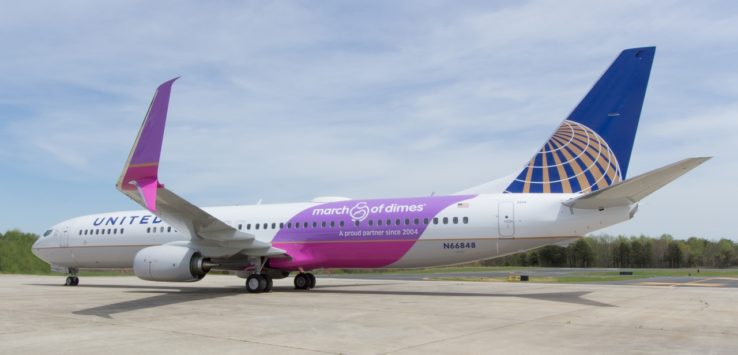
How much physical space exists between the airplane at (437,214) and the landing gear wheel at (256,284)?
1.2 inches

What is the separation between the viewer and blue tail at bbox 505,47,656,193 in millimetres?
15430

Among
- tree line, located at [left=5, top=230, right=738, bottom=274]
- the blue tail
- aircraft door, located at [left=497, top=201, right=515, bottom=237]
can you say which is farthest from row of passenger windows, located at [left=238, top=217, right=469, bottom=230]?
tree line, located at [left=5, top=230, right=738, bottom=274]

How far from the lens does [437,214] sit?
651 inches

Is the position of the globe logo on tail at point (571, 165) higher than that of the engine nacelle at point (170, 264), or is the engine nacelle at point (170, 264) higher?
the globe logo on tail at point (571, 165)

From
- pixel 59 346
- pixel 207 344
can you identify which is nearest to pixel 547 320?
pixel 207 344

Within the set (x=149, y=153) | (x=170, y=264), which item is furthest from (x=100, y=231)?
(x=149, y=153)

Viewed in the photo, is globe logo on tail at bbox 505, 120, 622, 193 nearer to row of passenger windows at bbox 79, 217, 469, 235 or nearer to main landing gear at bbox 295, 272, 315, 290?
row of passenger windows at bbox 79, 217, 469, 235

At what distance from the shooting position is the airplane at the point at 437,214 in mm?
14383

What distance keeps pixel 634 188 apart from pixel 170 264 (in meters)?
11.8

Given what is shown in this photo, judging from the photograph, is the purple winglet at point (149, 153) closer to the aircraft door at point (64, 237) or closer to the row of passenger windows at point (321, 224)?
the row of passenger windows at point (321, 224)

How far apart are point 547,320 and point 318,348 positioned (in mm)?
4658

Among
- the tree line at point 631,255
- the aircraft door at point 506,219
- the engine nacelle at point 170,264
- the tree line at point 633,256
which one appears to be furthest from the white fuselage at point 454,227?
the tree line at point 633,256

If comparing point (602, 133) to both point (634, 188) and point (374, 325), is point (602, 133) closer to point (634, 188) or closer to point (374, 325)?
point (634, 188)

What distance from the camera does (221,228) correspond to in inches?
659
